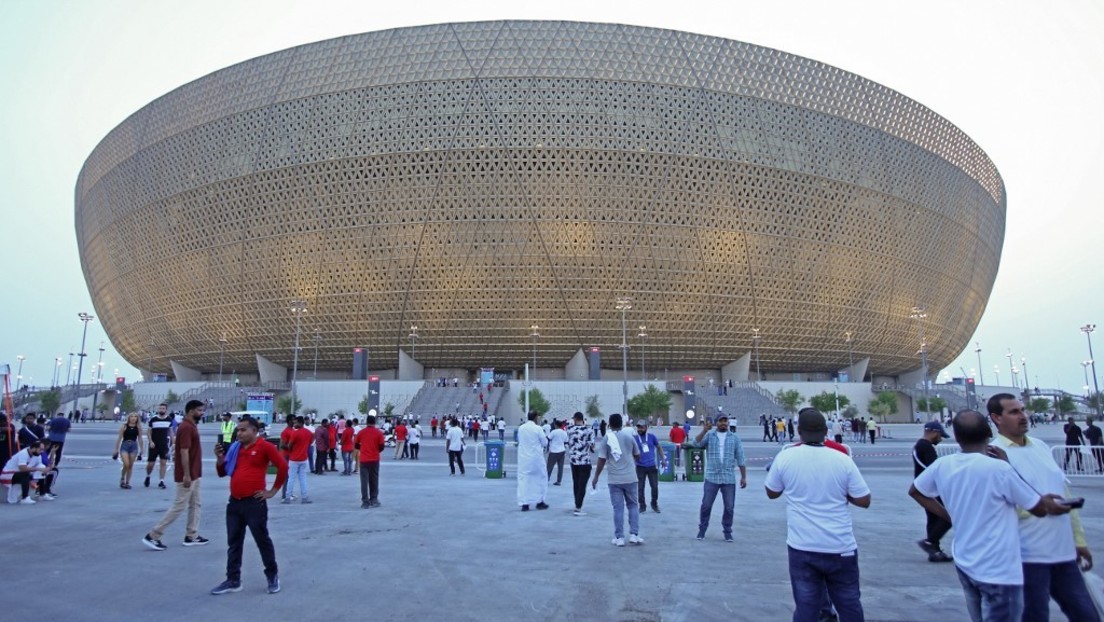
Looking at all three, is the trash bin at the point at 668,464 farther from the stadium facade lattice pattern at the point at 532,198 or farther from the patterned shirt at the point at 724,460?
the stadium facade lattice pattern at the point at 532,198

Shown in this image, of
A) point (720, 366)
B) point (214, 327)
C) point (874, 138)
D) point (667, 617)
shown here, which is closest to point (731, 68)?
point (874, 138)

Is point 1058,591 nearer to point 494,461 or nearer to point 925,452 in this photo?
point 925,452

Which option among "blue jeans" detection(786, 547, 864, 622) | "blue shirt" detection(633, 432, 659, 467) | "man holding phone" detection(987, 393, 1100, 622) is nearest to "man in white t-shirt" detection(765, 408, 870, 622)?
"blue jeans" detection(786, 547, 864, 622)

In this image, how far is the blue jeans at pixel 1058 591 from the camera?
298cm

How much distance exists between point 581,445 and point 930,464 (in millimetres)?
4438

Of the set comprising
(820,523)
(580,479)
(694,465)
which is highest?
(820,523)

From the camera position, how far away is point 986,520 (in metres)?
2.93

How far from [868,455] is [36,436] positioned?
20300 mm

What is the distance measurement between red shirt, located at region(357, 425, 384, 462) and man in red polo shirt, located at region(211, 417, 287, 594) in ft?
12.5

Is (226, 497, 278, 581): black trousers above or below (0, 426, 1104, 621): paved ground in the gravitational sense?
above

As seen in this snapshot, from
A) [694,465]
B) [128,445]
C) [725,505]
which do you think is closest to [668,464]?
[694,465]

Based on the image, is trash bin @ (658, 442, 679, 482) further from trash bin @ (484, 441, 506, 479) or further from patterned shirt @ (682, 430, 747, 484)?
patterned shirt @ (682, 430, 747, 484)

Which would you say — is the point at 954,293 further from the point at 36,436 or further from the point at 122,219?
the point at 122,219

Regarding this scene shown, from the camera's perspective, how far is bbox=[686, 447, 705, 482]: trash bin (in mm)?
13117
